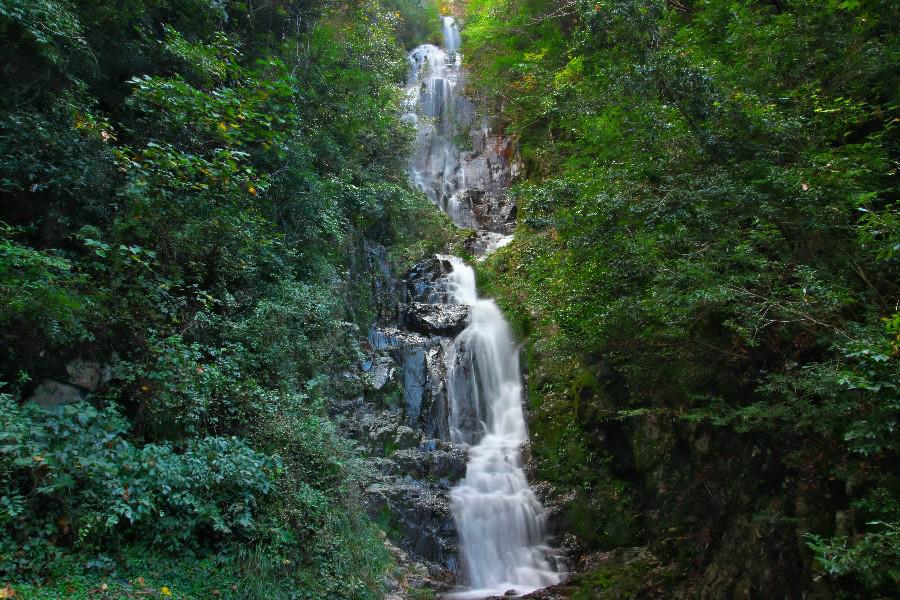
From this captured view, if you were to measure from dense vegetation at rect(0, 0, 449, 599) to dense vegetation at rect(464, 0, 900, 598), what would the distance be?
4590 mm

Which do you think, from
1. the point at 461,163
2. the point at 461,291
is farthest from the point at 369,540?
the point at 461,163

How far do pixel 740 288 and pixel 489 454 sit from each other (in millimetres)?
7473

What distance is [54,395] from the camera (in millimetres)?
5105

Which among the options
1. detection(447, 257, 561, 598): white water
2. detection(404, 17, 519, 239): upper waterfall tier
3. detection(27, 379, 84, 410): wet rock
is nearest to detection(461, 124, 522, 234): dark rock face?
detection(404, 17, 519, 239): upper waterfall tier

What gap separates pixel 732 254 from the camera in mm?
5980

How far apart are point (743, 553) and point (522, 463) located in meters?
5.53

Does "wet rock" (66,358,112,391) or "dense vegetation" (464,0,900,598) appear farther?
"wet rock" (66,358,112,391)

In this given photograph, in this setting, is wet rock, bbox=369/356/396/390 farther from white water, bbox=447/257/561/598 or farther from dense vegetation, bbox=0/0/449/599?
dense vegetation, bbox=0/0/449/599

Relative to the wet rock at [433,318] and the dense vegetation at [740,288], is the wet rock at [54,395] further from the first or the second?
the wet rock at [433,318]

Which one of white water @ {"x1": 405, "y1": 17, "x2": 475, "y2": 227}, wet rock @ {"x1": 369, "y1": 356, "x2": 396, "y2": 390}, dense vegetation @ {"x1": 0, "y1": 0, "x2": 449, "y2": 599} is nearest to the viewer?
dense vegetation @ {"x1": 0, "y1": 0, "x2": 449, "y2": 599}

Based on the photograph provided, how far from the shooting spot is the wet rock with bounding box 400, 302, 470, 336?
46.5ft

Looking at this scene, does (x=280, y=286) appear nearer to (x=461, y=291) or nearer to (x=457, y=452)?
(x=457, y=452)

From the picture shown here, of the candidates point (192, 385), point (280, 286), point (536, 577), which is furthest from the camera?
point (536, 577)

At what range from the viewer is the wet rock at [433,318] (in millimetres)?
14164
